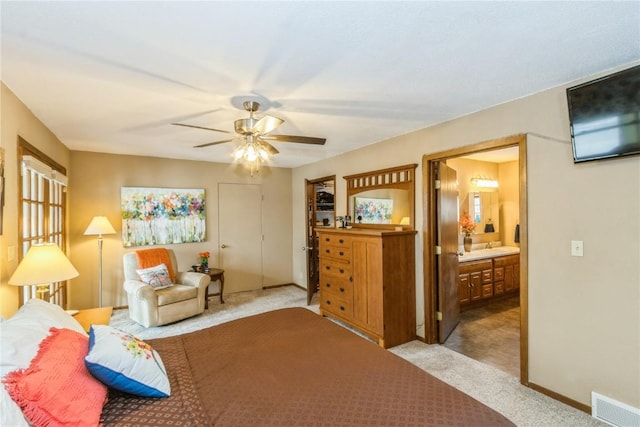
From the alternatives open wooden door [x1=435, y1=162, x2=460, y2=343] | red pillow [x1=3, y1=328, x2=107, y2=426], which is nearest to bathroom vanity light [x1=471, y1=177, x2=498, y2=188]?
open wooden door [x1=435, y1=162, x2=460, y2=343]

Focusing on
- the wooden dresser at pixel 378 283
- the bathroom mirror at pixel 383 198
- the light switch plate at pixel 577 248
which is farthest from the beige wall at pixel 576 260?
the wooden dresser at pixel 378 283

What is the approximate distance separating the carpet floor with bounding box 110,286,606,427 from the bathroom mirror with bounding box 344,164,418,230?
1399mm

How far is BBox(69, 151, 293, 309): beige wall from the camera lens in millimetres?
4402

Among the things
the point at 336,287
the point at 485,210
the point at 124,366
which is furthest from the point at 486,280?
the point at 124,366

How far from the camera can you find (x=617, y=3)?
141 cm

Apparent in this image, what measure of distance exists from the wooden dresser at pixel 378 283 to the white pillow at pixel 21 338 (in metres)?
2.57

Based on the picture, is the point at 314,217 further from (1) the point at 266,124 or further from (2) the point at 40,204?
(2) the point at 40,204

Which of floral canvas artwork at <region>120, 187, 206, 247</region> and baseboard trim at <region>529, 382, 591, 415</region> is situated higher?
floral canvas artwork at <region>120, 187, 206, 247</region>

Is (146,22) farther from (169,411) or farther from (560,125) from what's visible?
(560,125)

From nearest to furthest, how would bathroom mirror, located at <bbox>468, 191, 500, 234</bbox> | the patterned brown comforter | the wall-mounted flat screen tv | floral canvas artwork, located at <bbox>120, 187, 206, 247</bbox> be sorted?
the patterned brown comforter → the wall-mounted flat screen tv → floral canvas artwork, located at <bbox>120, 187, 206, 247</bbox> → bathroom mirror, located at <bbox>468, 191, 500, 234</bbox>

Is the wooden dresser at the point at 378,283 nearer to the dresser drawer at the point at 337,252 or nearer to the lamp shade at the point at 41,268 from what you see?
the dresser drawer at the point at 337,252

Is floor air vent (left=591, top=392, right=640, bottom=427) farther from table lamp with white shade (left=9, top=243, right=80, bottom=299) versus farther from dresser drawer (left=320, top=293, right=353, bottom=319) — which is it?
table lamp with white shade (left=9, top=243, right=80, bottom=299)

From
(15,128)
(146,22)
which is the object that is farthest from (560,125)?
(15,128)

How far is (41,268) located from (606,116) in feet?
13.4
